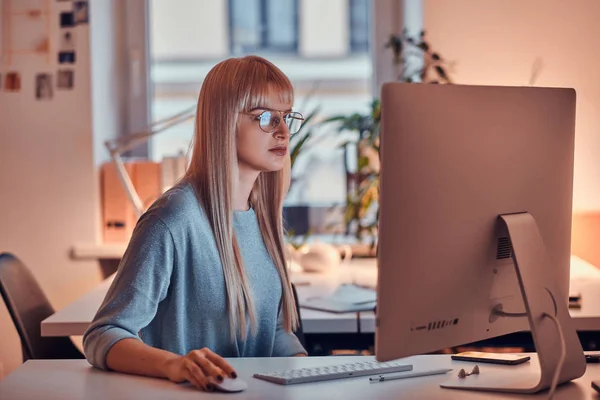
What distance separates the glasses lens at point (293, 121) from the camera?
68.0 inches

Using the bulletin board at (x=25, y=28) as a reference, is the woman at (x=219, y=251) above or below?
below

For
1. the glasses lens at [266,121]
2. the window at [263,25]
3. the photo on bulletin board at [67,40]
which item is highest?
the window at [263,25]

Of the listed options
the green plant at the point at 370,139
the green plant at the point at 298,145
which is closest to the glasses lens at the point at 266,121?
the green plant at the point at 298,145

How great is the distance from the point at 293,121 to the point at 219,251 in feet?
1.21

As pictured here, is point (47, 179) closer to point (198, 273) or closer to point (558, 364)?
point (198, 273)

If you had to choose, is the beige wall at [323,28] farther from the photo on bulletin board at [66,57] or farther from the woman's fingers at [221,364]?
the woman's fingers at [221,364]

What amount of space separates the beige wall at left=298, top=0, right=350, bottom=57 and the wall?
826mm

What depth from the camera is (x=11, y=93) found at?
10.1 ft

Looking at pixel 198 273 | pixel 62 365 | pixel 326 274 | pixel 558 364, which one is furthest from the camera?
pixel 326 274

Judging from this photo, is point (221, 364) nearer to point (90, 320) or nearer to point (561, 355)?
point (561, 355)

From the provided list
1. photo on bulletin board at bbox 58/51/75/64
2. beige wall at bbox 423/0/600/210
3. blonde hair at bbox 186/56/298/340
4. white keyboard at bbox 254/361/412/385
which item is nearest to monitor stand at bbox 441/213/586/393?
white keyboard at bbox 254/361/412/385

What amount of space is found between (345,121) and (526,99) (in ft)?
5.55

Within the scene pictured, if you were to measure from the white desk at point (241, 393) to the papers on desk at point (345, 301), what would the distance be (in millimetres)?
746

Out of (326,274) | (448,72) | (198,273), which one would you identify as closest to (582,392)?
(198,273)
